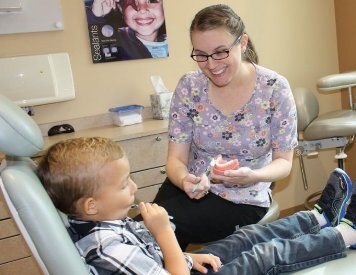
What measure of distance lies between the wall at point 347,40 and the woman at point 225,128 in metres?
1.66

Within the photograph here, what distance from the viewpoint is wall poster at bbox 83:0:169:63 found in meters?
2.30

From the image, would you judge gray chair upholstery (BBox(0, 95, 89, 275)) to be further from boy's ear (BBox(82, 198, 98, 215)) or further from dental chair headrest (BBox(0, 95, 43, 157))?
boy's ear (BBox(82, 198, 98, 215))

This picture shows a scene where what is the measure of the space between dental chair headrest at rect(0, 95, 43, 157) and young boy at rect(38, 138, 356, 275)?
3.6 inches

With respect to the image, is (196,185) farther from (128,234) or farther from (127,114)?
(127,114)

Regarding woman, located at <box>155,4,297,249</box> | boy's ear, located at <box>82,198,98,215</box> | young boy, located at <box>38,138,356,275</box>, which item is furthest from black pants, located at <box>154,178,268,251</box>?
boy's ear, located at <box>82,198,98,215</box>

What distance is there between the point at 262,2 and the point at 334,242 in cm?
195

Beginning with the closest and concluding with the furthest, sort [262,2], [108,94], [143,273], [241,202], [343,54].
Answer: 1. [143,273]
2. [241,202]
3. [108,94]
4. [262,2]
5. [343,54]

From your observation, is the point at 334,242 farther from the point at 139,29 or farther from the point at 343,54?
the point at 343,54

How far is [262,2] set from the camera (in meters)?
2.73

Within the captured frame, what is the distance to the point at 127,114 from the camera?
7.41 ft

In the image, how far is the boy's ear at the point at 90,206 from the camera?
994 mm

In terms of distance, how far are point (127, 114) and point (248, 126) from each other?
3.22 feet

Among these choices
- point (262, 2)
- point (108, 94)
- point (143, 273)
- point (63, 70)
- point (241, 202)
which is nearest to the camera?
point (143, 273)

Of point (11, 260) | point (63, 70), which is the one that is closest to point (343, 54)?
point (63, 70)
